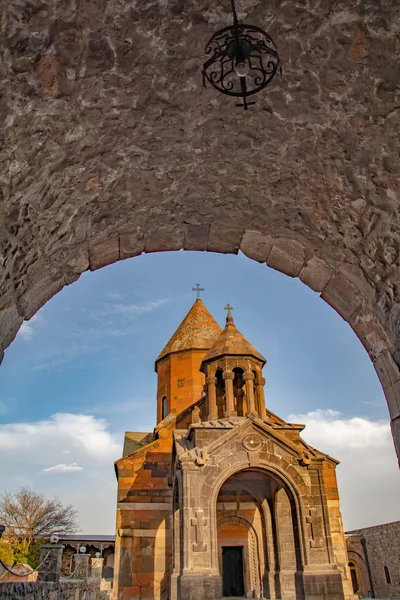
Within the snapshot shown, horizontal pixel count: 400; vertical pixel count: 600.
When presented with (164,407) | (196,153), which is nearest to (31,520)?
(164,407)

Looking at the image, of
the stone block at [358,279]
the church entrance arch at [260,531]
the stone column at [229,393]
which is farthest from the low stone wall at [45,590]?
the stone block at [358,279]

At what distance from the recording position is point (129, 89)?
315 cm

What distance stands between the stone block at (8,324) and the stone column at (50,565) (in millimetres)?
7287

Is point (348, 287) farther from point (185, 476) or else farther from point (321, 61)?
point (185, 476)

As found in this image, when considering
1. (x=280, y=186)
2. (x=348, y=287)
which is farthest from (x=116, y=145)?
(x=348, y=287)

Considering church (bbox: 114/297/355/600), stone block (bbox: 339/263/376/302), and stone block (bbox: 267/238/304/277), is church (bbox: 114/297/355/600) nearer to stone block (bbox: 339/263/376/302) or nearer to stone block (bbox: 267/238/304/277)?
stone block (bbox: 267/238/304/277)

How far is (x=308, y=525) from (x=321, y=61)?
449 inches

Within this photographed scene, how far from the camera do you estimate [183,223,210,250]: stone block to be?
181 inches

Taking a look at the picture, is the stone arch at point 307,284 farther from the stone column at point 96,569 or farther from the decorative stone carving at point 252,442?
the stone column at point 96,569

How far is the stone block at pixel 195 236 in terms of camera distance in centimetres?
459

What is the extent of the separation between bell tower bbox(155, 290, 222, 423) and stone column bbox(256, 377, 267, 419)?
3928 millimetres

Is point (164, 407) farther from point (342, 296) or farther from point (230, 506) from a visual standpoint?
point (342, 296)

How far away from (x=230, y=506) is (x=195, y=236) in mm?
12157

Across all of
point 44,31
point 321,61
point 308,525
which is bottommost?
point 308,525
